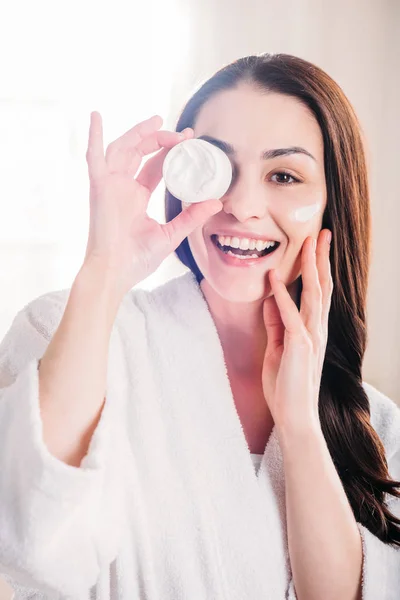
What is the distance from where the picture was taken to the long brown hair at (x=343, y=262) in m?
0.88

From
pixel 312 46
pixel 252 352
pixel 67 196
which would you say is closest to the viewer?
pixel 252 352

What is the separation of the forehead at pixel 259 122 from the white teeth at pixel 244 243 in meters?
0.13

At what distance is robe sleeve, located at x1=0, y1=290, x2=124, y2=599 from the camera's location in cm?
60

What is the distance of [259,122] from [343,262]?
0.99 feet

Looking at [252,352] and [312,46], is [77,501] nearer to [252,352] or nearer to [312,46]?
[252,352]

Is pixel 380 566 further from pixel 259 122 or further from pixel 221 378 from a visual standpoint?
pixel 259 122

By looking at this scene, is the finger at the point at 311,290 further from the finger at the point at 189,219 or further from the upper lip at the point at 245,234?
the finger at the point at 189,219

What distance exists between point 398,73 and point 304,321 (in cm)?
106

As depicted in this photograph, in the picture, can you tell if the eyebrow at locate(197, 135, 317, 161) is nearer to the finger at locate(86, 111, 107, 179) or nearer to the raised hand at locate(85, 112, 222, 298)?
the raised hand at locate(85, 112, 222, 298)

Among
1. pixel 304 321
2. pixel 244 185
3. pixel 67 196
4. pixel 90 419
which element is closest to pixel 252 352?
pixel 304 321

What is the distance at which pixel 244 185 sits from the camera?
83 centimetres

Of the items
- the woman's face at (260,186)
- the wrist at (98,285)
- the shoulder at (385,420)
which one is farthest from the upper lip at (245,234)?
the shoulder at (385,420)

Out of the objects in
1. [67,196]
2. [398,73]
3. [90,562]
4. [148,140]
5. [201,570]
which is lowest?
[201,570]

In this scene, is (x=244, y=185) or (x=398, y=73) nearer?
(x=244, y=185)
